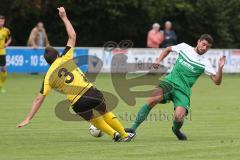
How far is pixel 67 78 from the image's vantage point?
41.4 feet

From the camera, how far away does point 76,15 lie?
39719 millimetres

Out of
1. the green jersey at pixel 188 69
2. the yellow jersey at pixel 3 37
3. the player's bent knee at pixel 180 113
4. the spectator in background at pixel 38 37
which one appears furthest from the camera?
the spectator in background at pixel 38 37

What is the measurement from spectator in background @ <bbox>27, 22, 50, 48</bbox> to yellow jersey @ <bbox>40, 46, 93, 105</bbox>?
18875mm

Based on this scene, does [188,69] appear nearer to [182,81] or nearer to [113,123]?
[182,81]

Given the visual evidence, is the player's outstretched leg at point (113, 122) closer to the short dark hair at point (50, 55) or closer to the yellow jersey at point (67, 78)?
the yellow jersey at point (67, 78)

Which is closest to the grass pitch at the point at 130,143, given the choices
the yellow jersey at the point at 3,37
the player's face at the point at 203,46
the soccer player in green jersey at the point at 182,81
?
the soccer player in green jersey at the point at 182,81

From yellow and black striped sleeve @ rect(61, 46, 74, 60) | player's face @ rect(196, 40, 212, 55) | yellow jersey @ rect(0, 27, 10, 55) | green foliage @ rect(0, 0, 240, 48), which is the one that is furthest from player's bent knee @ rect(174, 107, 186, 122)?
green foliage @ rect(0, 0, 240, 48)

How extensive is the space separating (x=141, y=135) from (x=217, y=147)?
2.41m

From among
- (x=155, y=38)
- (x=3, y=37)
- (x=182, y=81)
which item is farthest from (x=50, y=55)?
(x=155, y=38)

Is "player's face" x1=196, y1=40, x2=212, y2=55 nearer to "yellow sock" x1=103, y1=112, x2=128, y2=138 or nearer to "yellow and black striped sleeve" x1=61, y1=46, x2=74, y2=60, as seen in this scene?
Result: "yellow sock" x1=103, y1=112, x2=128, y2=138

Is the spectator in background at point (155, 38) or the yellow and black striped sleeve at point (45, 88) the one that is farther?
the spectator in background at point (155, 38)

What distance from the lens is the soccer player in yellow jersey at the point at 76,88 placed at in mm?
12531

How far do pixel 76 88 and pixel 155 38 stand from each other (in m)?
21.0

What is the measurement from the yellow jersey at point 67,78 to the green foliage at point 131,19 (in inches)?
1001
